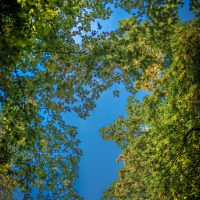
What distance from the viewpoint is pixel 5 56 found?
632cm

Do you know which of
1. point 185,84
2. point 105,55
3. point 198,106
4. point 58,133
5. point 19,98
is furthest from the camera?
point 185,84

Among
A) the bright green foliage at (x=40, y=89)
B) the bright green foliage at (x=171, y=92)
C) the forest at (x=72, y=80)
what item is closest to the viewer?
the bright green foliage at (x=40, y=89)

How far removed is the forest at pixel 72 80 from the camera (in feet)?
29.9

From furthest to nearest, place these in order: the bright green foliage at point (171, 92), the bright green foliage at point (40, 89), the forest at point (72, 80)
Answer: the bright green foliage at point (171, 92)
the forest at point (72, 80)
the bright green foliage at point (40, 89)

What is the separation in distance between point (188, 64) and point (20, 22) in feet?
30.5

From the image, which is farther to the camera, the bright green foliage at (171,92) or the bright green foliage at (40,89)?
the bright green foliage at (171,92)

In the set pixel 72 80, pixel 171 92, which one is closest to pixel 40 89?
pixel 72 80

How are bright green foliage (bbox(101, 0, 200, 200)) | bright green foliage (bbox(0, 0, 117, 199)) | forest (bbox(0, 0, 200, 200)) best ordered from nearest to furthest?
bright green foliage (bbox(0, 0, 117, 199))
forest (bbox(0, 0, 200, 200))
bright green foliage (bbox(101, 0, 200, 200))

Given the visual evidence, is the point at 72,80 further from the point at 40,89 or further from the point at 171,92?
the point at 171,92

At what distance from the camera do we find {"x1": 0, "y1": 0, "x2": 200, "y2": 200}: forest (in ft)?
29.9

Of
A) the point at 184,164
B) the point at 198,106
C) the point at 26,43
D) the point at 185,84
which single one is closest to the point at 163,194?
the point at 184,164

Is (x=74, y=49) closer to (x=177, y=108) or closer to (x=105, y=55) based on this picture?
(x=105, y=55)

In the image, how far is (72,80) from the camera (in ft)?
45.1

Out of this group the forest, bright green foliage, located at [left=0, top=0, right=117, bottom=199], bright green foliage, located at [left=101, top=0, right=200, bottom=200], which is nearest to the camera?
bright green foliage, located at [left=0, top=0, right=117, bottom=199]
